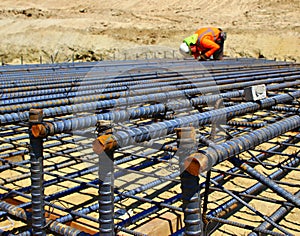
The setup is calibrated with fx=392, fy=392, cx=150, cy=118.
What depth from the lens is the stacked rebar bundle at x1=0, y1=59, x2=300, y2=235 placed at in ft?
5.33

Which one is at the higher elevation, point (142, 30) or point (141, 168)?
point (142, 30)

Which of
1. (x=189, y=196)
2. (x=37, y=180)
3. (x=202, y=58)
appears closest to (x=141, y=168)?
(x=37, y=180)

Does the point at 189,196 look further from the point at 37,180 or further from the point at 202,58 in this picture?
the point at 202,58


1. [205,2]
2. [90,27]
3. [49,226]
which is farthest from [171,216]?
[205,2]

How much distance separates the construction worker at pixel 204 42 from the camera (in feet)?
26.6

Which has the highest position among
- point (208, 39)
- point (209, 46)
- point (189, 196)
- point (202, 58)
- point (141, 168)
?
point (208, 39)

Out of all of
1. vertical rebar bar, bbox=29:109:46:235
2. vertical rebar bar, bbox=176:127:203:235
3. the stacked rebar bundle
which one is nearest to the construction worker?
the stacked rebar bundle

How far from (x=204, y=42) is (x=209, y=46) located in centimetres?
20

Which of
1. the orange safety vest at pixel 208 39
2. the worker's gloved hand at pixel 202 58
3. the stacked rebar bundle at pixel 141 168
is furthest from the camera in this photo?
the worker's gloved hand at pixel 202 58

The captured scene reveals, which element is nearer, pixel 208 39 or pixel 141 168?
pixel 141 168

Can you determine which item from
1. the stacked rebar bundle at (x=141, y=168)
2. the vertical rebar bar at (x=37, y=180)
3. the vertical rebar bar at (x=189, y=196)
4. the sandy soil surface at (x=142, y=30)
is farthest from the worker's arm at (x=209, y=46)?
the sandy soil surface at (x=142, y=30)

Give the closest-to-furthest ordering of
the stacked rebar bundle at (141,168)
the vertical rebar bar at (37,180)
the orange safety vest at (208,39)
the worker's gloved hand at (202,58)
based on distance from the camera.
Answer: the stacked rebar bundle at (141,168) → the vertical rebar bar at (37,180) → the orange safety vest at (208,39) → the worker's gloved hand at (202,58)

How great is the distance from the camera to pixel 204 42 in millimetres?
8125

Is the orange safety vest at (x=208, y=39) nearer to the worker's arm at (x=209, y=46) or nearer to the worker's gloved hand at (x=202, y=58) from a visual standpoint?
the worker's arm at (x=209, y=46)
